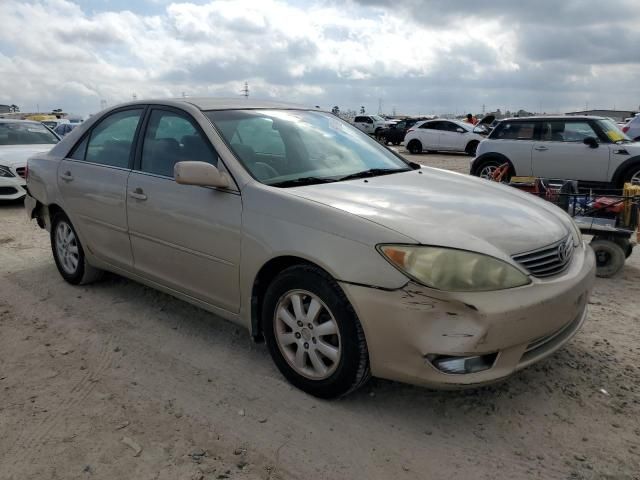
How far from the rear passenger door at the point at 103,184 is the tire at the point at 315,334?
60.9 inches

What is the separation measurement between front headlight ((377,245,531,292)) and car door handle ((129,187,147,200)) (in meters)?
1.90

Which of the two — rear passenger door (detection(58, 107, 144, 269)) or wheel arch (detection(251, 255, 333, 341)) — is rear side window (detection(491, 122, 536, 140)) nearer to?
rear passenger door (detection(58, 107, 144, 269))

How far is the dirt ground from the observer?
2.45 meters

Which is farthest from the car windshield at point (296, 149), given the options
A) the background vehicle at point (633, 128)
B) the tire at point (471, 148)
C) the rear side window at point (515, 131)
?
the tire at point (471, 148)

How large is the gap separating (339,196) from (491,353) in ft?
3.68

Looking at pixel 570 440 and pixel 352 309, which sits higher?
pixel 352 309

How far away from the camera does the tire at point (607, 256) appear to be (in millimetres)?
5191

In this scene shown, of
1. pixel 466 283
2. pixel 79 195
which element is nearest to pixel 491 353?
pixel 466 283

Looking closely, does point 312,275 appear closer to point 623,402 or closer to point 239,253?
point 239,253

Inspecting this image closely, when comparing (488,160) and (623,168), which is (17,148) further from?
(623,168)

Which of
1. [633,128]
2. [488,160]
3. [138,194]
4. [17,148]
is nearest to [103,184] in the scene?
[138,194]

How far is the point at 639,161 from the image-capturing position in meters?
9.53

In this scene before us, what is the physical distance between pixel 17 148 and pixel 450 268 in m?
9.43

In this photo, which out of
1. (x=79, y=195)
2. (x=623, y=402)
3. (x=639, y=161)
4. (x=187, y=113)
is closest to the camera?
(x=623, y=402)
